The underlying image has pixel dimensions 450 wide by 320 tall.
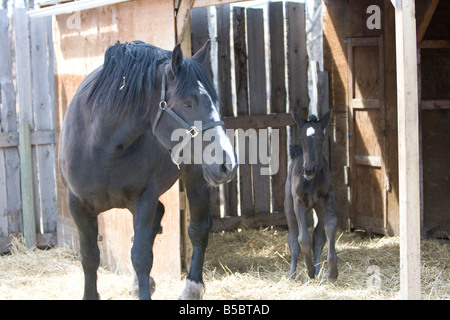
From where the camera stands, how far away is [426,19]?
7.18m

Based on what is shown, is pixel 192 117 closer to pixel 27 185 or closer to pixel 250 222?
pixel 27 185

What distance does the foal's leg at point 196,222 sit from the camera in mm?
5316

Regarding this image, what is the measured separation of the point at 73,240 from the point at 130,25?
8.73 ft

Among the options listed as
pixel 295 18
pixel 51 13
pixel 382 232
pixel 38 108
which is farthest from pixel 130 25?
pixel 382 232

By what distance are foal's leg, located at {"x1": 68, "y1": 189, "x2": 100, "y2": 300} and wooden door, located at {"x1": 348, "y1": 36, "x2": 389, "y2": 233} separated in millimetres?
4322

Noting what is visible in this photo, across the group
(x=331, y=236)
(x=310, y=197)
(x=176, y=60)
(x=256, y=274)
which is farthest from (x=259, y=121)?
(x=176, y=60)

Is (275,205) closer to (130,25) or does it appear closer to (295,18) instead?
(295,18)

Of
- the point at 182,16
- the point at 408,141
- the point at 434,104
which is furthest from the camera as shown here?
the point at 434,104

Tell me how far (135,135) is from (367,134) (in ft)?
15.1

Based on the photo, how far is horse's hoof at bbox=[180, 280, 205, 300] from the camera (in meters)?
5.30

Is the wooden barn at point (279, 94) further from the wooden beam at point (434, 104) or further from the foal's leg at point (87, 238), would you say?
the foal's leg at point (87, 238)

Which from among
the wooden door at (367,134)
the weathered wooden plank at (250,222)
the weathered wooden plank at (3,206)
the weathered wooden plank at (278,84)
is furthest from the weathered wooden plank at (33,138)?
the wooden door at (367,134)

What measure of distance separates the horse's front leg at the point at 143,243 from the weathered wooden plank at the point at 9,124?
3582 millimetres

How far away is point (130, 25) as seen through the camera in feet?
19.9
